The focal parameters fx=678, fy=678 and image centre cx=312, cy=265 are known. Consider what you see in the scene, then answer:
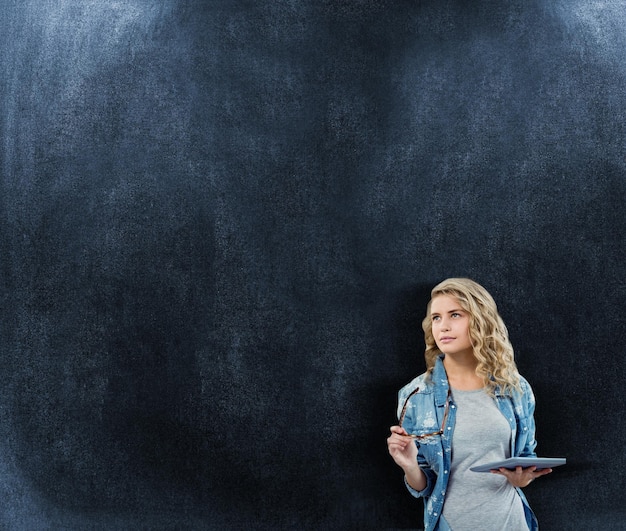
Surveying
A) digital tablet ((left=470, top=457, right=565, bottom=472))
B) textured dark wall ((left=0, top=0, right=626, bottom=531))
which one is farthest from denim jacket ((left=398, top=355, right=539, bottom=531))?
textured dark wall ((left=0, top=0, right=626, bottom=531))

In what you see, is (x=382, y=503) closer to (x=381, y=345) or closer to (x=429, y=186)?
(x=381, y=345)

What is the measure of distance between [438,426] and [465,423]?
11 centimetres

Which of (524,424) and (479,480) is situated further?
(524,424)

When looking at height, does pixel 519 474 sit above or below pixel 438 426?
below

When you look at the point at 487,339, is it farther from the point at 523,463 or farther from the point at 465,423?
the point at 523,463

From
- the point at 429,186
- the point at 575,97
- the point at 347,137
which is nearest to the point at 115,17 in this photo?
the point at 347,137

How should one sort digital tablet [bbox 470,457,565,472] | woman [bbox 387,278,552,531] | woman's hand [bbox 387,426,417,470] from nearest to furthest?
digital tablet [bbox 470,457,565,472]
woman's hand [bbox 387,426,417,470]
woman [bbox 387,278,552,531]

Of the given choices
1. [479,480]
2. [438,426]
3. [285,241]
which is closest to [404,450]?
[438,426]

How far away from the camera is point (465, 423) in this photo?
2.67 metres

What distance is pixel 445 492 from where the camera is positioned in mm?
2680

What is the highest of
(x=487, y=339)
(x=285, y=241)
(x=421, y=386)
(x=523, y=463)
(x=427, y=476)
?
(x=285, y=241)

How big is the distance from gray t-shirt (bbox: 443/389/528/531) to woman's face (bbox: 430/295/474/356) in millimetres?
225

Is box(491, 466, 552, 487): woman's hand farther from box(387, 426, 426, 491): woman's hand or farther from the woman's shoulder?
the woman's shoulder

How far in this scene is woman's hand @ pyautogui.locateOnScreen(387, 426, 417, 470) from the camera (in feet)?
8.33
